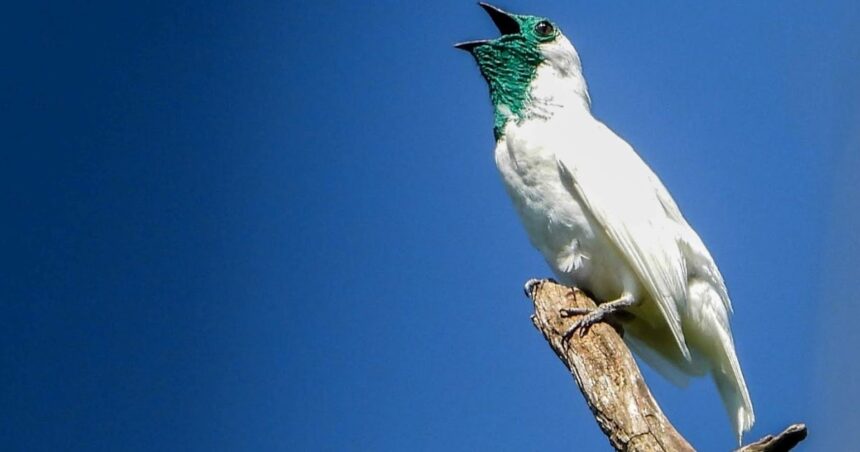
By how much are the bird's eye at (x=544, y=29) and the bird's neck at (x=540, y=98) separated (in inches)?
8.4

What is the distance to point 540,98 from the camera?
6758mm

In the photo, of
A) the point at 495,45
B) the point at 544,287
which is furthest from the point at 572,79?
the point at 544,287

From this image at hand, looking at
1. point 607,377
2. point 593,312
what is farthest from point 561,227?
point 607,377

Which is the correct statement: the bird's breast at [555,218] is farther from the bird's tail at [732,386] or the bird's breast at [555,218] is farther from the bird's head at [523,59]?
the bird's tail at [732,386]

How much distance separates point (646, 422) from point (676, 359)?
1663 millimetres

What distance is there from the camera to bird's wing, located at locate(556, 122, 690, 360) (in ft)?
20.3

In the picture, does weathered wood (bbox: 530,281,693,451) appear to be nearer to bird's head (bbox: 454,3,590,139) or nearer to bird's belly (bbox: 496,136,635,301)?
bird's belly (bbox: 496,136,635,301)

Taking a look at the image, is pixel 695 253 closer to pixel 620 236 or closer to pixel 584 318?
pixel 620 236

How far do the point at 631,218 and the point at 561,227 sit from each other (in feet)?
1.19

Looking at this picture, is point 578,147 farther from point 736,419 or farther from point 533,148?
point 736,419

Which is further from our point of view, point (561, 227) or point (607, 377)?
point (561, 227)

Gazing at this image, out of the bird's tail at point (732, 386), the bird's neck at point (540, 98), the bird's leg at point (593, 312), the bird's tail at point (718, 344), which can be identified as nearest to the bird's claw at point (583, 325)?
the bird's leg at point (593, 312)

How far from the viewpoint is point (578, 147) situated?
6367mm

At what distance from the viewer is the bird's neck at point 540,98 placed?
669 cm
